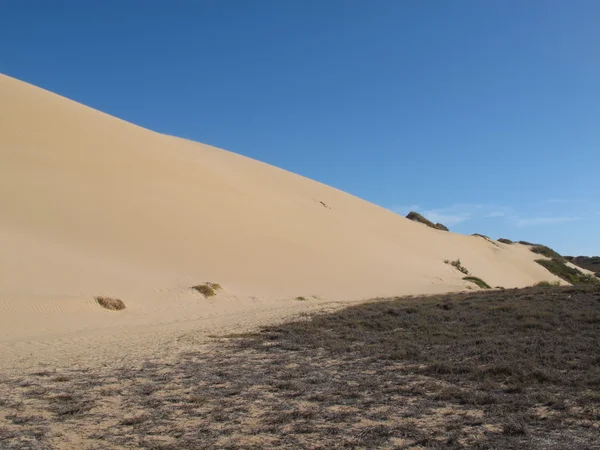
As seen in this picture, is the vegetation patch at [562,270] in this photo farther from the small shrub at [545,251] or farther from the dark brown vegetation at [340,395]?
the dark brown vegetation at [340,395]

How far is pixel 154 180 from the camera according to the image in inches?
1101

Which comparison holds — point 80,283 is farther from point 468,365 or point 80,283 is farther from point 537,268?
point 537,268

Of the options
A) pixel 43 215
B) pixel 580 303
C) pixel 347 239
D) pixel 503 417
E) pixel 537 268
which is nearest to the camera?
pixel 503 417

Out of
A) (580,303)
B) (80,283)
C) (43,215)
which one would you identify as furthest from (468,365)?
(43,215)

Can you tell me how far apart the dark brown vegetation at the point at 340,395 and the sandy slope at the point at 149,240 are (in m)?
5.53

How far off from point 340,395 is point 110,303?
11073 millimetres

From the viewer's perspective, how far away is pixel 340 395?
21.9ft

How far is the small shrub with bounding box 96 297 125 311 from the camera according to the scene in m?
15.8

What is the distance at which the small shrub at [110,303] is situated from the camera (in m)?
15.8

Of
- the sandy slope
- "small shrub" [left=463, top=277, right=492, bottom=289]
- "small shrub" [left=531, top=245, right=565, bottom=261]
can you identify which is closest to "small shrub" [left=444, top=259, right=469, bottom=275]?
the sandy slope

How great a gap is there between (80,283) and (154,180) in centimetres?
1195

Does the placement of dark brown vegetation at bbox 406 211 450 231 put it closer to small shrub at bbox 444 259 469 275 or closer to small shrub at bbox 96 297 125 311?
small shrub at bbox 444 259 469 275

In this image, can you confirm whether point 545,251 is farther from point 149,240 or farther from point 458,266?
point 149,240

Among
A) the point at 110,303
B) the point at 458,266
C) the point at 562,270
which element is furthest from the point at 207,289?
the point at 562,270
